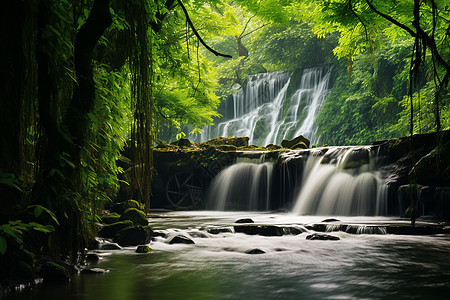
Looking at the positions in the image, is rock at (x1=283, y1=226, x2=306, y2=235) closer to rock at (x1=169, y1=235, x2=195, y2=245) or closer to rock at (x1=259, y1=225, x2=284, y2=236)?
rock at (x1=259, y1=225, x2=284, y2=236)

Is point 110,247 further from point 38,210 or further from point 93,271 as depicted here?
point 38,210

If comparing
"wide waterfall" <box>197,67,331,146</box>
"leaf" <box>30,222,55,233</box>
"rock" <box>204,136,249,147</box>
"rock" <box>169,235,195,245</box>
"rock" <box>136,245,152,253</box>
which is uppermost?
"wide waterfall" <box>197,67,331,146</box>

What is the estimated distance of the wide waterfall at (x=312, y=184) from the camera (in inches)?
507

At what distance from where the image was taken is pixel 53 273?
412 centimetres

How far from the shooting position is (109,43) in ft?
15.6

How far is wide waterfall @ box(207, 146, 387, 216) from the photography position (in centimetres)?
1289

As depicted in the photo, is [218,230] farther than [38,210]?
Yes

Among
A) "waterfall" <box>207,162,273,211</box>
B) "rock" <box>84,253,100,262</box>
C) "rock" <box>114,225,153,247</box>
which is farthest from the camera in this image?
"waterfall" <box>207,162,273,211</box>

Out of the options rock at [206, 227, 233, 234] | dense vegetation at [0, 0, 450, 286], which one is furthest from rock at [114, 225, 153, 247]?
dense vegetation at [0, 0, 450, 286]

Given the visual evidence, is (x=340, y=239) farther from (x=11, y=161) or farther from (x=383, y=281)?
(x=11, y=161)

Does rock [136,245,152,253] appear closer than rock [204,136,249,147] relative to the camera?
Yes

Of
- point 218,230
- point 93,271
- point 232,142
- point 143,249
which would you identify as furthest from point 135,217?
point 232,142

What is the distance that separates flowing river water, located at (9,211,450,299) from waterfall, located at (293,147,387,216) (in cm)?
460

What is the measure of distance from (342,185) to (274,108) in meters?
17.9
